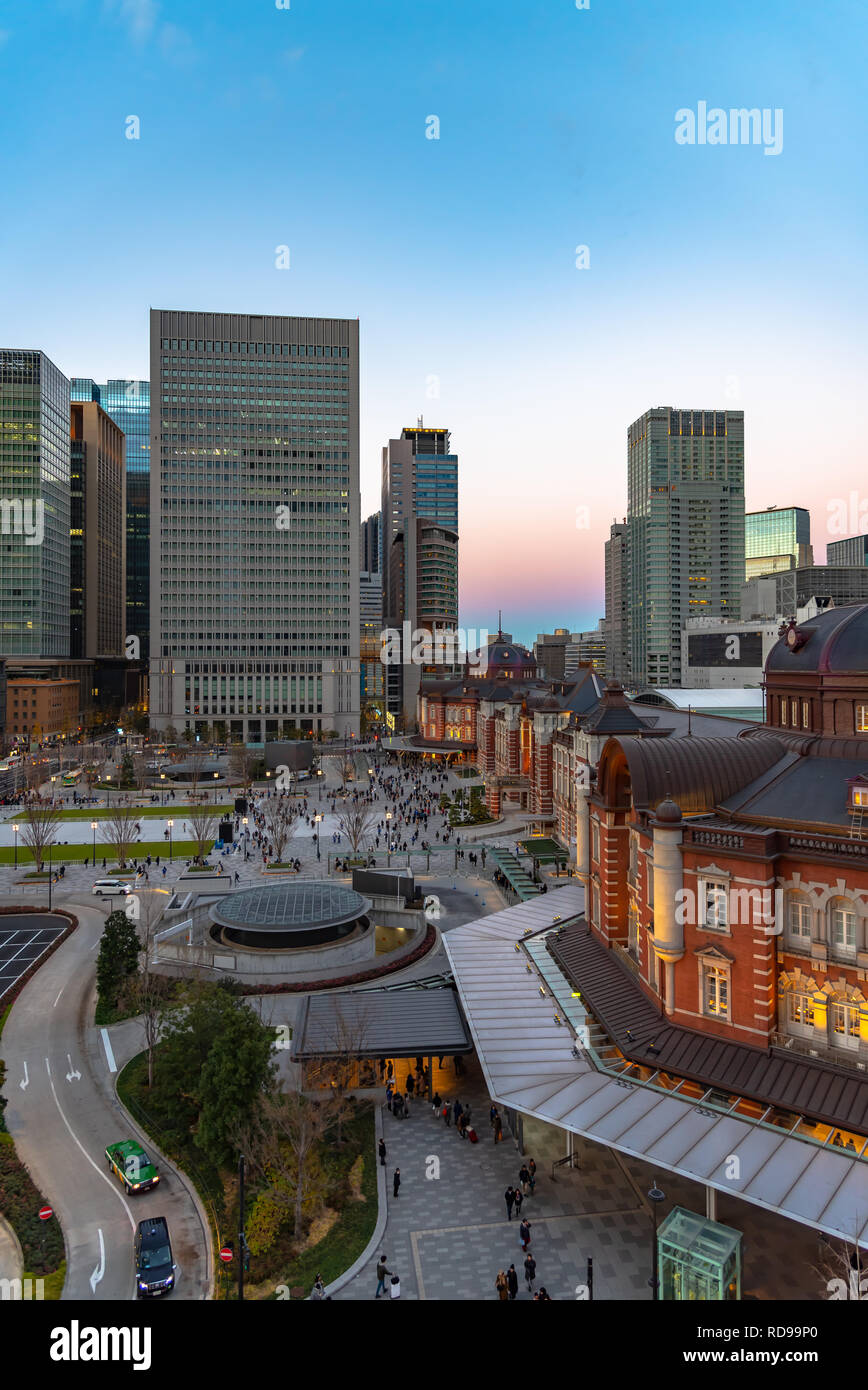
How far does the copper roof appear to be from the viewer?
2316 centimetres

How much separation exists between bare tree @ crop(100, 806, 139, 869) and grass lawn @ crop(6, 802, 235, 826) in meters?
2.05

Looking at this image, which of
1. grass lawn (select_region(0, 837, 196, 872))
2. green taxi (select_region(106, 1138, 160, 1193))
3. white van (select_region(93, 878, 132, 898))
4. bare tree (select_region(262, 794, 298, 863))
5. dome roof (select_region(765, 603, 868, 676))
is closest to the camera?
green taxi (select_region(106, 1138, 160, 1193))

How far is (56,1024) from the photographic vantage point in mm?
38031

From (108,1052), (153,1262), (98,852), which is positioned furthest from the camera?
(98,852)

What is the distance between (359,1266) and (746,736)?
84.2ft

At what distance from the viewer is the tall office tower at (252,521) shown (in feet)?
513

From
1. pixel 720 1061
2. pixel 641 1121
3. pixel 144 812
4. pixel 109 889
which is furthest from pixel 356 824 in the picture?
pixel 641 1121

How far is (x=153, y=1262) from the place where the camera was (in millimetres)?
21594

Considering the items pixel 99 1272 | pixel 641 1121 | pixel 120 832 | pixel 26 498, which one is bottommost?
pixel 99 1272

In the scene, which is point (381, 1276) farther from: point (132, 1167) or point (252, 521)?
point (252, 521)

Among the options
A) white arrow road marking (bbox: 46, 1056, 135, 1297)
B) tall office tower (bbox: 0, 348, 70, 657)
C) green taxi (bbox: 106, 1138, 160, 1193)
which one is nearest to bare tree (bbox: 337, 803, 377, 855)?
white arrow road marking (bbox: 46, 1056, 135, 1297)

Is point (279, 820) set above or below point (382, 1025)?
above

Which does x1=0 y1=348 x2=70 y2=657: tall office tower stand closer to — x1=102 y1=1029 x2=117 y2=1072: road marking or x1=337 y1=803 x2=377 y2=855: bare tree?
x1=337 y1=803 x2=377 y2=855: bare tree

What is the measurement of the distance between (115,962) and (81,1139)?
11.2 metres
